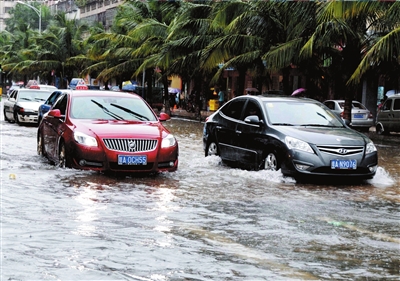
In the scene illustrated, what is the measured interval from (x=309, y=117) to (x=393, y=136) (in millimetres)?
16832

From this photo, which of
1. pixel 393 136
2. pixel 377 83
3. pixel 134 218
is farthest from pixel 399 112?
pixel 134 218

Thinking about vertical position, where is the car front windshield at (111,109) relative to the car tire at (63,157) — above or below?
above

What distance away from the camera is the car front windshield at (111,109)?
13.2m

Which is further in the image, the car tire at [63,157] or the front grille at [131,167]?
the car tire at [63,157]

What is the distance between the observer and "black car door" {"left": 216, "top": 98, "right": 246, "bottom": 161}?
549 inches

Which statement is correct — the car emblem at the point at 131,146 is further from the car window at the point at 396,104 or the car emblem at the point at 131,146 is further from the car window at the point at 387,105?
the car window at the point at 387,105

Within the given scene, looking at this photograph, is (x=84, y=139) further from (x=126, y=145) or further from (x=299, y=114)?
(x=299, y=114)

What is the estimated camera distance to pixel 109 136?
1198 centimetres

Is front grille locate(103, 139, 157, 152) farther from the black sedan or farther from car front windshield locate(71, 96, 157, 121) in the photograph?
the black sedan

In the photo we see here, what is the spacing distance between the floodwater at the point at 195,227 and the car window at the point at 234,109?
1.52 m

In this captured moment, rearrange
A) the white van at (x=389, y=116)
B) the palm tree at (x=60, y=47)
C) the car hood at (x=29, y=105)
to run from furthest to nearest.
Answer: the palm tree at (x=60, y=47), the white van at (x=389, y=116), the car hood at (x=29, y=105)

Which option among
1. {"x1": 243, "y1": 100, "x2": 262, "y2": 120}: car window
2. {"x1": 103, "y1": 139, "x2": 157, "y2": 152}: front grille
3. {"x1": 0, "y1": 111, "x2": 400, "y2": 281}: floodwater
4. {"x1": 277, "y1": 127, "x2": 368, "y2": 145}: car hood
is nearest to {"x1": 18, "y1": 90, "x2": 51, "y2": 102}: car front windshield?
{"x1": 0, "y1": 111, "x2": 400, "y2": 281}: floodwater

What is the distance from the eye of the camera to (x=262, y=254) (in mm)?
6539

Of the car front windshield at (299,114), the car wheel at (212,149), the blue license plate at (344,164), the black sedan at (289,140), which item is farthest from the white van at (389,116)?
the blue license plate at (344,164)
